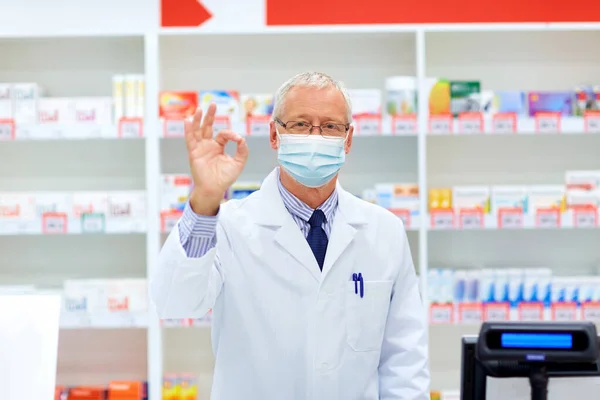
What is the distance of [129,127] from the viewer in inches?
154

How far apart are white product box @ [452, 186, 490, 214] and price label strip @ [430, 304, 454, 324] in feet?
1.78

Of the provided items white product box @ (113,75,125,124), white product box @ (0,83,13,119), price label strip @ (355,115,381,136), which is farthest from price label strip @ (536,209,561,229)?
white product box @ (0,83,13,119)

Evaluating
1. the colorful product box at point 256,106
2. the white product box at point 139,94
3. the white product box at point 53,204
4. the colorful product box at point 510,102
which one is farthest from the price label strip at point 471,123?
the white product box at point 53,204

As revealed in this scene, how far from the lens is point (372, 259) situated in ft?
6.72

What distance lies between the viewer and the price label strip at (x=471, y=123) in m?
3.89

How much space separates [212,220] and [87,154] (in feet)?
9.88

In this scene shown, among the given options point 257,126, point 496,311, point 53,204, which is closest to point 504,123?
point 496,311

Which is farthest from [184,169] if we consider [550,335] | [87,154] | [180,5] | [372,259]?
[550,335]

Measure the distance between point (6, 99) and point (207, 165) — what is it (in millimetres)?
2753

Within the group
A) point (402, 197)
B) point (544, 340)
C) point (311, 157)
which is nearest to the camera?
point (544, 340)

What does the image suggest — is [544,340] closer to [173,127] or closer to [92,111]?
[173,127]

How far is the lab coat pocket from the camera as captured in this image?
1961 mm

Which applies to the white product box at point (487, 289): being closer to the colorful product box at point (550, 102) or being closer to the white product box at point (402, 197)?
the white product box at point (402, 197)

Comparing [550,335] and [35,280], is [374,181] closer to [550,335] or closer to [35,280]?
[35,280]
